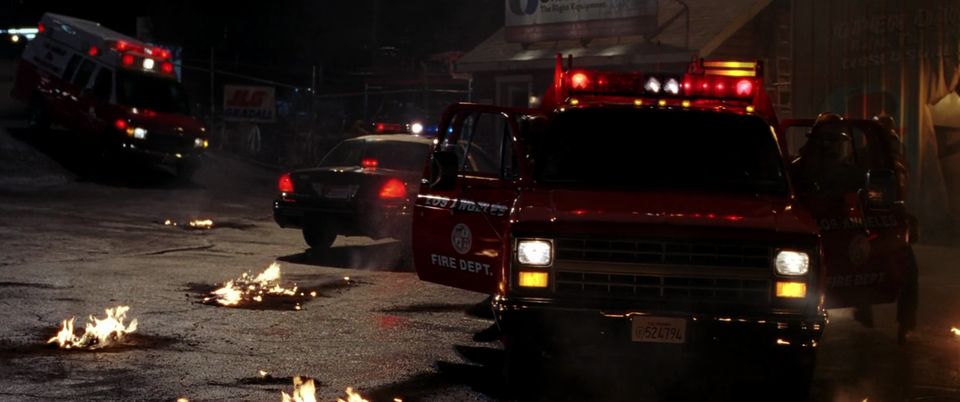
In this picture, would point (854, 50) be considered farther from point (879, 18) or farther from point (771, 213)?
point (771, 213)

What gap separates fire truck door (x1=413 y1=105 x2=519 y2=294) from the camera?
28.1 ft

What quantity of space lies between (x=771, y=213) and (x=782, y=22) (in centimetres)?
1811

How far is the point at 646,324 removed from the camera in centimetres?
703

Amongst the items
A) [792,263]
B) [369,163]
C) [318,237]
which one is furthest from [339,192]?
[792,263]

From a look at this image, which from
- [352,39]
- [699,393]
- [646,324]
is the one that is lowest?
[699,393]

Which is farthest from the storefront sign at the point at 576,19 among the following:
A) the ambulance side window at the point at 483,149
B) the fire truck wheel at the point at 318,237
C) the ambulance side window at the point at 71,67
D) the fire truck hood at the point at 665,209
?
the fire truck hood at the point at 665,209

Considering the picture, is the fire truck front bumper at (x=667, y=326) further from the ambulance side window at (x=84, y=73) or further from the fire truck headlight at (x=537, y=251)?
the ambulance side window at (x=84, y=73)

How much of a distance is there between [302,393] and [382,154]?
27.4 ft

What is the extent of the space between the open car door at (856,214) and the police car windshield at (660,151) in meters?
0.36

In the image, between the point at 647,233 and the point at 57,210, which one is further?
the point at 57,210

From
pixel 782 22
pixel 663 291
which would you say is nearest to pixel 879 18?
pixel 782 22

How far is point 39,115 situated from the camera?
28.4m

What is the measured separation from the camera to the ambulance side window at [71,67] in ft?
87.6

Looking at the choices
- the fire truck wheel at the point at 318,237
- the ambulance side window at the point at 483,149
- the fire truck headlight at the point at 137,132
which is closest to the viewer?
the ambulance side window at the point at 483,149
